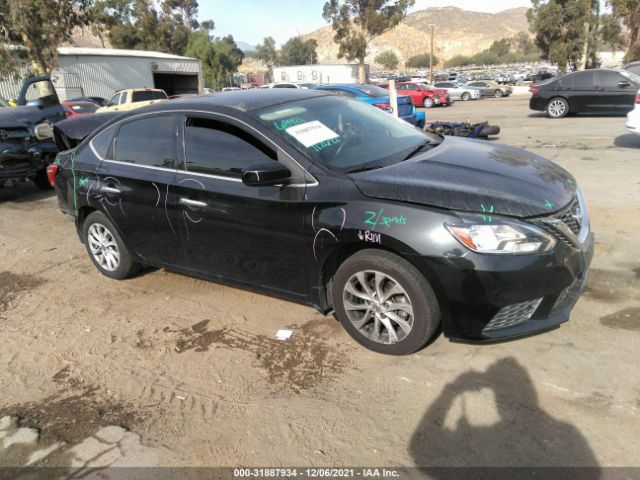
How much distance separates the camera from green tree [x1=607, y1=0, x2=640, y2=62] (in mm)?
35406

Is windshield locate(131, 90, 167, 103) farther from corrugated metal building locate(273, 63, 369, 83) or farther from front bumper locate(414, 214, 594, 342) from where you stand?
corrugated metal building locate(273, 63, 369, 83)

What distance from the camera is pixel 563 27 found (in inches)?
1610

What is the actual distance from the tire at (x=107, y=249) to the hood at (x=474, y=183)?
8.40 ft

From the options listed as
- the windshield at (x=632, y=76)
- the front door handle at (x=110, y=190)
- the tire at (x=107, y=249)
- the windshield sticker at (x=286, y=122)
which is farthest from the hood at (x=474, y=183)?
the windshield at (x=632, y=76)

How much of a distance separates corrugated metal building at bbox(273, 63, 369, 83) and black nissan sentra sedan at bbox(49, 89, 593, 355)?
1540 inches

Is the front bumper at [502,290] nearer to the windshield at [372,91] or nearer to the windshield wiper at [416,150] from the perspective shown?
the windshield wiper at [416,150]

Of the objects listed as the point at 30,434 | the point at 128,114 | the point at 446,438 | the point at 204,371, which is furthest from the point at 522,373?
the point at 128,114

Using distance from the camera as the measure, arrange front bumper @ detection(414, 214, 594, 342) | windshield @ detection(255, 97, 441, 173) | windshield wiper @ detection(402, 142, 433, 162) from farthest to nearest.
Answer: windshield wiper @ detection(402, 142, 433, 162)
windshield @ detection(255, 97, 441, 173)
front bumper @ detection(414, 214, 594, 342)

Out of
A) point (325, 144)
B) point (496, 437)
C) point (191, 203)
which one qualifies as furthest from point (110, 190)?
point (496, 437)

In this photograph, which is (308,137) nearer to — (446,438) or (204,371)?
(204,371)

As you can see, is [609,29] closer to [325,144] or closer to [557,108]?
[557,108]

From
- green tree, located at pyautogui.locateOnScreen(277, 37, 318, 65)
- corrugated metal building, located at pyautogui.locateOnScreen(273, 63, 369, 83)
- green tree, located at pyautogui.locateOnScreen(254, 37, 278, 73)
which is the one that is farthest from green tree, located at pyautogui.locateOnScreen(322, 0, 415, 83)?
green tree, located at pyautogui.locateOnScreen(254, 37, 278, 73)

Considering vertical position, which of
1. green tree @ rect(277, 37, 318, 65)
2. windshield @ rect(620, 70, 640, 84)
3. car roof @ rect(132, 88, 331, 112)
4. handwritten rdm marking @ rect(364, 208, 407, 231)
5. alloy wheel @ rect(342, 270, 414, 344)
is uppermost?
green tree @ rect(277, 37, 318, 65)

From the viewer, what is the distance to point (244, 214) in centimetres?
363
